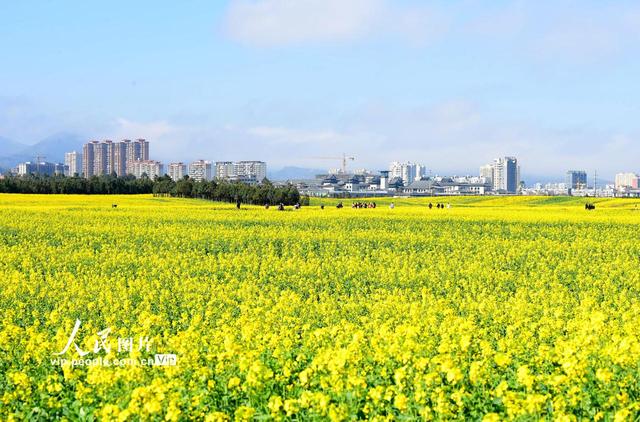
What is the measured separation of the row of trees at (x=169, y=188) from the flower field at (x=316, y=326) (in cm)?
7014

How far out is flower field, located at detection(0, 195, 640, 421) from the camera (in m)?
8.26

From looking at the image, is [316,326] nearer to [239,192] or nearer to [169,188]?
[239,192]

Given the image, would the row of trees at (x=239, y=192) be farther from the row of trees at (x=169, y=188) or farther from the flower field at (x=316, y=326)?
the flower field at (x=316, y=326)

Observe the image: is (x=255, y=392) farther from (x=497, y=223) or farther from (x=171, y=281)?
(x=497, y=223)

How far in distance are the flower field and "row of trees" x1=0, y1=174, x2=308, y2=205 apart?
70138 millimetres

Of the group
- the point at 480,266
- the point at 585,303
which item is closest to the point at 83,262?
the point at 480,266

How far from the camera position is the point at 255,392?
8.50m

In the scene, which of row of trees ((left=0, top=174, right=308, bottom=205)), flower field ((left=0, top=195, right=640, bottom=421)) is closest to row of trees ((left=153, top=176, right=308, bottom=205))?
row of trees ((left=0, top=174, right=308, bottom=205))

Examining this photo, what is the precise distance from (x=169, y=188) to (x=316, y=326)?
10842 cm

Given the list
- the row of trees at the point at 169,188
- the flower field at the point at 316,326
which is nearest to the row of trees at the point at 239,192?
the row of trees at the point at 169,188

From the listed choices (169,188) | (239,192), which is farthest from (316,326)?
(169,188)

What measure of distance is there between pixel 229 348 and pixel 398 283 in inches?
480

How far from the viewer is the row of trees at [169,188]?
10769cm

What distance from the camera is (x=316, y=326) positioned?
1455 cm
